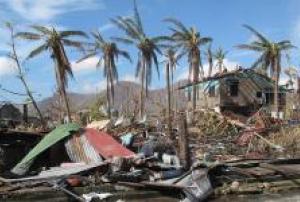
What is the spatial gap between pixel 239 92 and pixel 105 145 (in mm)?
33177

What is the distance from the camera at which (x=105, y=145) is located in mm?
23062

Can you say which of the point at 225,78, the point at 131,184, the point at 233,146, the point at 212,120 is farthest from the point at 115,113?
the point at 131,184

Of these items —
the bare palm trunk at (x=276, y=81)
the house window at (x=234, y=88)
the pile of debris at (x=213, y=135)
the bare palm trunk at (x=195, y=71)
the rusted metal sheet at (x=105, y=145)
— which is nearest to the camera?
the rusted metal sheet at (x=105, y=145)

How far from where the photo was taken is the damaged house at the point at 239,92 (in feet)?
178

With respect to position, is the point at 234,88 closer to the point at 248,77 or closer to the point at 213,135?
the point at 248,77

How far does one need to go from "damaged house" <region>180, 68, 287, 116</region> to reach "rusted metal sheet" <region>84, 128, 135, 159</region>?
30.4m

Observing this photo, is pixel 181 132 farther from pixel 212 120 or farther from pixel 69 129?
pixel 212 120

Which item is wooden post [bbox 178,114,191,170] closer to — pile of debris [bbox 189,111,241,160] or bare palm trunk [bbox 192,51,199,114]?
pile of debris [bbox 189,111,241,160]

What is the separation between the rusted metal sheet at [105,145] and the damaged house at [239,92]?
99.8 feet

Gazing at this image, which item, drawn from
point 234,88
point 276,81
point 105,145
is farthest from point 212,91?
point 105,145

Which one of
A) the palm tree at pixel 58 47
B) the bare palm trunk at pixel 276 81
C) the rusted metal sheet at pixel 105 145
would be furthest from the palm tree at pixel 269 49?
Answer: the rusted metal sheet at pixel 105 145

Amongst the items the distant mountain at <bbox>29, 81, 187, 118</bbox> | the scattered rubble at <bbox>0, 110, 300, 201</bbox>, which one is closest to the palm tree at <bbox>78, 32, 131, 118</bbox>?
the distant mountain at <bbox>29, 81, 187, 118</bbox>

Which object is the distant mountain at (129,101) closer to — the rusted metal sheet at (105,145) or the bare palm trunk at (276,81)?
the bare palm trunk at (276,81)

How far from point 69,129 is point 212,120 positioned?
16.5 metres
